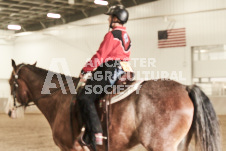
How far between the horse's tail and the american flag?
13.6 meters

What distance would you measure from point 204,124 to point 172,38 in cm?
1406

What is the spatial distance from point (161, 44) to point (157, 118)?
14.3 metres

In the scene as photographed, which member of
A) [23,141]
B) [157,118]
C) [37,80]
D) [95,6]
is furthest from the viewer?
[95,6]

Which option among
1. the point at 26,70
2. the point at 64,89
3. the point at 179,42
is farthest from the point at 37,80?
the point at 179,42

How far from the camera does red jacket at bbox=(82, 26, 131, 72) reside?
4223 millimetres

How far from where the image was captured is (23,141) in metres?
8.98

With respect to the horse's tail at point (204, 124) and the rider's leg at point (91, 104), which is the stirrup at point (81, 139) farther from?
the horse's tail at point (204, 124)

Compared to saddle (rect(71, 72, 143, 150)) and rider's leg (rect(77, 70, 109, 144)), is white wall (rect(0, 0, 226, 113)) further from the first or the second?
rider's leg (rect(77, 70, 109, 144))

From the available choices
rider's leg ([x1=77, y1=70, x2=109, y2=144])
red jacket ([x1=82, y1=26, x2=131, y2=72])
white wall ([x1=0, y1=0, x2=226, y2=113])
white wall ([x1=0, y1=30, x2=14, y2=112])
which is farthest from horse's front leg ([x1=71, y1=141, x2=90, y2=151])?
white wall ([x1=0, y1=30, x2=14, y2=112])

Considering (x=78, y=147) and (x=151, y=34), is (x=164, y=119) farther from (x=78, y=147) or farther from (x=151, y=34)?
(x=151, y=34)

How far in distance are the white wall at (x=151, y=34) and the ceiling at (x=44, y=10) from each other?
488 mm

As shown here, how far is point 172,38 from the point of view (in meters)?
17.4

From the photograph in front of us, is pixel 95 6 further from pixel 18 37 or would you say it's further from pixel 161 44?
pixel 18 37

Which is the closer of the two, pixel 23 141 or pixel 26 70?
pixel 26 70
